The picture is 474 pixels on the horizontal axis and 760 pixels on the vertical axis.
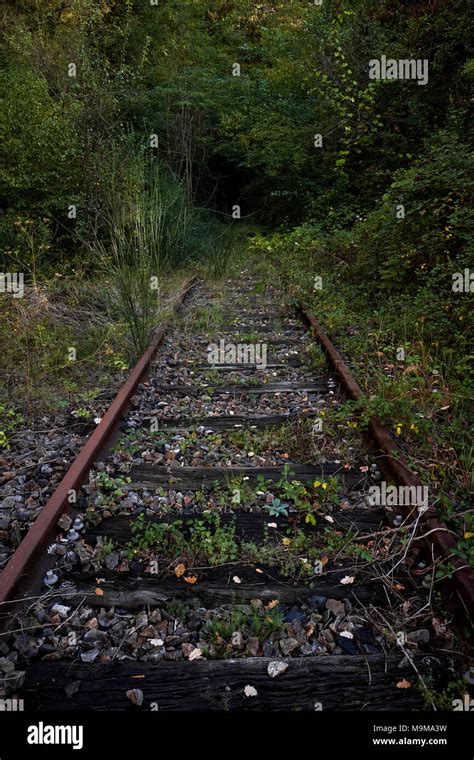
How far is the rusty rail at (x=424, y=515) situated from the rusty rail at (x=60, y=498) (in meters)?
1.77

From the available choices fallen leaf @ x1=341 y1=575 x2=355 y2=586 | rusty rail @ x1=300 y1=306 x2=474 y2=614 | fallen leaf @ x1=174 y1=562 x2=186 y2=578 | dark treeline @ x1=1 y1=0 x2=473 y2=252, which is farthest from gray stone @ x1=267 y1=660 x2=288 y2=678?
dark treeline @ x1=1 y1=0 x2=473 y2=252

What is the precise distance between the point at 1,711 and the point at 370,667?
1.34m

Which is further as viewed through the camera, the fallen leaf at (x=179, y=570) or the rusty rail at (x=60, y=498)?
the fallen leaf at (x=179, y=570)

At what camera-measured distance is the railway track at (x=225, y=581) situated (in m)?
1.90

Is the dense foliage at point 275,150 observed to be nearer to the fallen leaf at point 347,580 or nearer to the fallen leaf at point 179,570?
the fallen leaf at point 347,580

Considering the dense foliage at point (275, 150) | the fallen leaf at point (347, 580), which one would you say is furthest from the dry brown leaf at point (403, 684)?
the dense foliage at point (275, 150)

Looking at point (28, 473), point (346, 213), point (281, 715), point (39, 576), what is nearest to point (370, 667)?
point (281, 715)

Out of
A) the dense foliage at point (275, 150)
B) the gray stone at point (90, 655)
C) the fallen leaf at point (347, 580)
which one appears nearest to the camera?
the gray stone at point (90, 655)

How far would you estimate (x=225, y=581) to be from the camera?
2.38 meters

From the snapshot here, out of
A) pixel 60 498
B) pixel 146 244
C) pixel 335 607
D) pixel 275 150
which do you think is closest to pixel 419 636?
pixel 335 607

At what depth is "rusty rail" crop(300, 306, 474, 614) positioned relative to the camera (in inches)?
81.0

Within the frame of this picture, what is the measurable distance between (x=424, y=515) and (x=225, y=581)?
1.03 meters

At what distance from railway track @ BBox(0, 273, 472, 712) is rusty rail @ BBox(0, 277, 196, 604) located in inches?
0.4

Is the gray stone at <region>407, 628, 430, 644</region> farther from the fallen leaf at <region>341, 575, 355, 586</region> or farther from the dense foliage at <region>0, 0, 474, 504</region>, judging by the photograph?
the dense foliage at <region>0, 0, 474, 504</region>
